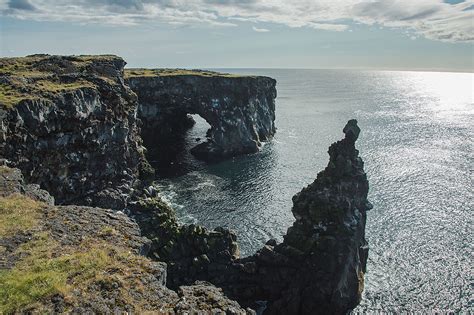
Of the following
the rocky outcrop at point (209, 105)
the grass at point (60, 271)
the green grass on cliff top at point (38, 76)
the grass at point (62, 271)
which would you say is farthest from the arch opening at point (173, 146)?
the grass at point (60, 271)

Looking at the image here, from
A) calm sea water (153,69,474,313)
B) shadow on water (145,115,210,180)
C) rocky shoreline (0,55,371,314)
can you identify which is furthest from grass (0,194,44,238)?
shadow on water (145,115,210,180)

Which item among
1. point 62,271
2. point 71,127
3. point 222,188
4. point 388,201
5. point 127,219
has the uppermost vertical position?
point 71,127

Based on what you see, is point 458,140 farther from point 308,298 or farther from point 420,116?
point 308,298

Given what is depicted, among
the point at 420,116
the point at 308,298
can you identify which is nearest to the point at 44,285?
the point at 308,298

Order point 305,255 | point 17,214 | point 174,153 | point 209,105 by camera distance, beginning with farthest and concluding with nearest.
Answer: point 209,105
point 174,153
point 305,255
point 17,214

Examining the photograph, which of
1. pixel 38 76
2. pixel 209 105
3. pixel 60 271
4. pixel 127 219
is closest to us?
pixel 60 271

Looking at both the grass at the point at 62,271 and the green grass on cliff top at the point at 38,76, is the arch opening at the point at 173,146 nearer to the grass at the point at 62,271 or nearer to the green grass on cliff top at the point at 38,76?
the green grass on cliff top at the point at 38,76

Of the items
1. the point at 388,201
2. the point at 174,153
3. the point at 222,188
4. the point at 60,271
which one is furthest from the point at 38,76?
the point at 388,201

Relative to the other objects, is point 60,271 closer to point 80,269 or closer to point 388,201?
point 80,269
